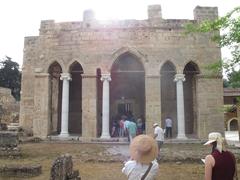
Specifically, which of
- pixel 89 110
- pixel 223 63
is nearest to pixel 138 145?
pixel 223 63

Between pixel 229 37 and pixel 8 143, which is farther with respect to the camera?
pixel 8 143

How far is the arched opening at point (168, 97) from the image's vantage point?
21.9 meters

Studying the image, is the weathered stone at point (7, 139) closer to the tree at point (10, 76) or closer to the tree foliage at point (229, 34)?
the tree foliage at point (229, 34)

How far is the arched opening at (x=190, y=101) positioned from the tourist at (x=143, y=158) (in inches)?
701

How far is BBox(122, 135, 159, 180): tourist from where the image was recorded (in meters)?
3.43

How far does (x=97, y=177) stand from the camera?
8.70m

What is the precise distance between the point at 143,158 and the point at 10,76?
6109cm

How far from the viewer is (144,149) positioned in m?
3.41

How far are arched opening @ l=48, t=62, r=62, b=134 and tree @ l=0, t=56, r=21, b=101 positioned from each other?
1583 inches

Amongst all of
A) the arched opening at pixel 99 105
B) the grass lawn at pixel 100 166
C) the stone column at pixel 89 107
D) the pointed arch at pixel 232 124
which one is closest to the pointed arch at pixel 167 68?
the arched opening at pixel 99 105

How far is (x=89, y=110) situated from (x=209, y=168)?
15.7 m

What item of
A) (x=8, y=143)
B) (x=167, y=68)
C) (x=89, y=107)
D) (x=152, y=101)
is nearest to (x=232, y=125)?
(x=167, y=68)

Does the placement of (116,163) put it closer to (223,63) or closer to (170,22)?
(223,63)

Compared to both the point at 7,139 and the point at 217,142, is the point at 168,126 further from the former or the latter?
the point at 217,142
